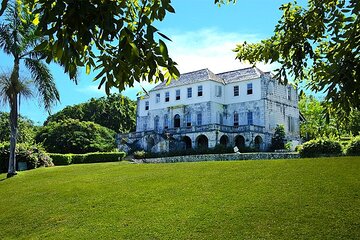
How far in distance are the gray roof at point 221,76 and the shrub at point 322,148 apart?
22.7 m

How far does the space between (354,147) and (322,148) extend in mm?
2167

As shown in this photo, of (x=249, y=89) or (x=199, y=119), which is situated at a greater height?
(x=249, y=89)

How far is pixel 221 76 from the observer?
51000mm

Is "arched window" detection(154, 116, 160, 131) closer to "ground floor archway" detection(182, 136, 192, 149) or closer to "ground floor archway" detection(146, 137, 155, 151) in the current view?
"ground floor archway" detection(146, 137, 155, 151)

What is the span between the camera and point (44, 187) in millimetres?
18625

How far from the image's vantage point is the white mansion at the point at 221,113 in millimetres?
44438

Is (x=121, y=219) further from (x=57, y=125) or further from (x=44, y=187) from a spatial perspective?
(x=57, y=125)

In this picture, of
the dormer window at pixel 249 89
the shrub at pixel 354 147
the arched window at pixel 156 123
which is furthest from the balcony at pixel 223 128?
the shrub at pixel 354 147

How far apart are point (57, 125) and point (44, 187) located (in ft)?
114

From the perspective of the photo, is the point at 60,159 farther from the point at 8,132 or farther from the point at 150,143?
the point at 8,132

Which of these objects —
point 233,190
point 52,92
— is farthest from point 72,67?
point 52,92

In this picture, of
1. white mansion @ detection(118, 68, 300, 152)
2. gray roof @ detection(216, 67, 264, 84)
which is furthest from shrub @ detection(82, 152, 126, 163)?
gray roof @ detection(216, 67, 264, 84)

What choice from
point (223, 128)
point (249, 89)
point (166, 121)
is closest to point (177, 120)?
point (166, 121)

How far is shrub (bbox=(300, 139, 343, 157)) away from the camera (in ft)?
74.3
